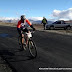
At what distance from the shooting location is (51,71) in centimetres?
511

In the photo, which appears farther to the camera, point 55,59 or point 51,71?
point 55,59

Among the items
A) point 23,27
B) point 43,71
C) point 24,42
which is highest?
point 23,27

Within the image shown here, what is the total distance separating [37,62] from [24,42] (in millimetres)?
2071

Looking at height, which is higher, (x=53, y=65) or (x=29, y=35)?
(x=29, y=35)

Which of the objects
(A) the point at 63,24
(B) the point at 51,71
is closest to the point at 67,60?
(B) the point at 51,71

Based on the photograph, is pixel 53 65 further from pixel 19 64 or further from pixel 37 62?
pixel 19 64

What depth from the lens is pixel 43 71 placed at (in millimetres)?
5121

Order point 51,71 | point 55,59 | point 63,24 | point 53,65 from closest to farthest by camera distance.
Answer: point 51,71 < point 53,65 < point 55,59 < point 63,24

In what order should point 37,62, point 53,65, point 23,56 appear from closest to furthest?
point 53,65 < point 37,62 < point 23,56

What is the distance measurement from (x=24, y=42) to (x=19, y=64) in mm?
2130

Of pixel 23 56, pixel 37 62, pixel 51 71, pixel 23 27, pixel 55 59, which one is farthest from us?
pixel 23 27

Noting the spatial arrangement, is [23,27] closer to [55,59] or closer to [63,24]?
[55,59]

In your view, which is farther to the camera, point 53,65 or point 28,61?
point 28,61

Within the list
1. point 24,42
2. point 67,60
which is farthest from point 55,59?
point 24,42
